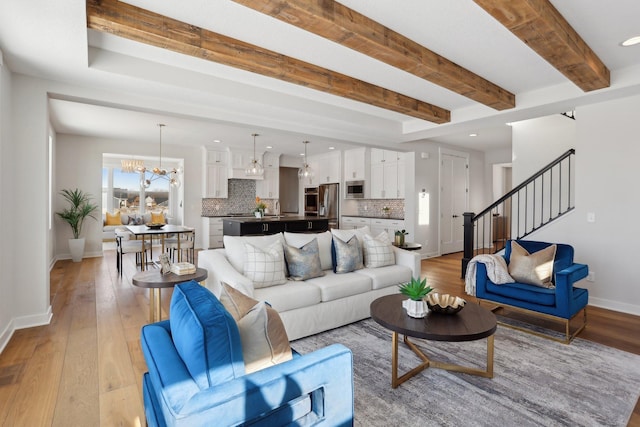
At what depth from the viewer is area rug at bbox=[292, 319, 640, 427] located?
195cm

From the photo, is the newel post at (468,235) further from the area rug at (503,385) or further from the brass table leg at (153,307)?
the brass table leg at (153,307)

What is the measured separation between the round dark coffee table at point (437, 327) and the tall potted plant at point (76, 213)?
22.0 ft

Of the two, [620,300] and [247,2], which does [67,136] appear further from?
[620,300]

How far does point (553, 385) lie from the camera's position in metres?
2.28

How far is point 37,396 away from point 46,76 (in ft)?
9.13

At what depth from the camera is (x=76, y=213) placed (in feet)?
22.4

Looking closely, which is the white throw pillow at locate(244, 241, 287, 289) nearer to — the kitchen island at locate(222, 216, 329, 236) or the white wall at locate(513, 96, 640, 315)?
the kitchen island at locate(222, 216, 329, 236)

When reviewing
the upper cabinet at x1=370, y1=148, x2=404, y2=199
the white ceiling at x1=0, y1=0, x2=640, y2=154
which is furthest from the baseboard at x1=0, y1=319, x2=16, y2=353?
the upper cabinet at x1=370, y1=148, x2=404, y2=199

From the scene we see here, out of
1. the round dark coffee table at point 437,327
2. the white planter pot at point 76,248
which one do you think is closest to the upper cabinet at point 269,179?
the white planter pot at point 76,248

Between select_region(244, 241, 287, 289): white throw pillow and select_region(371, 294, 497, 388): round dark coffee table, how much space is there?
969 mm

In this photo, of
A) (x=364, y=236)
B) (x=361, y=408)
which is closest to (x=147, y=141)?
(x=364, y=236)

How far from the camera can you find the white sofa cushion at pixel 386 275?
3594 mm

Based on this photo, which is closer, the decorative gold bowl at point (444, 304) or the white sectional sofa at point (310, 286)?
the decorative gold bowl at point (444, 304)

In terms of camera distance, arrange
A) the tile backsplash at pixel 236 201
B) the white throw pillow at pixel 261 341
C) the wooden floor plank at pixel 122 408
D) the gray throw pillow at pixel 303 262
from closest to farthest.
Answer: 1. the white throw pillow at pixel 261 341
2. the wooden floor plank at pixel 122 408
3. the gray throw pillow at pixel 303 262
4. the tile backsplash at pixel 236 201
